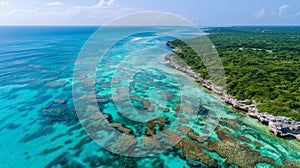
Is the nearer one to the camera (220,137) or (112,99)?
(220,137)

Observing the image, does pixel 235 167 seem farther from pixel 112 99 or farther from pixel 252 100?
pixel 112 99

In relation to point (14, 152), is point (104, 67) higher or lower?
higher

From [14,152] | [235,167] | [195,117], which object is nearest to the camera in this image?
[235,167]

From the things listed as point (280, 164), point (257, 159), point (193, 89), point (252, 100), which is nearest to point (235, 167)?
point (257, 159)

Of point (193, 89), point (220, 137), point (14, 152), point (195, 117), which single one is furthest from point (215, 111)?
point (14, 152)

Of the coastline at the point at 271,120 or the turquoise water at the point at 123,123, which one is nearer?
the turquoise water at the point at 123,123

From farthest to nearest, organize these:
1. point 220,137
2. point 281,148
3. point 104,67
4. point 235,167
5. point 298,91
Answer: point 104,67
point 298,91
point 220,137
point 281,148
point 235,167

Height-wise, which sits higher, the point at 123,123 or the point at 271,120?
the point at 271,120

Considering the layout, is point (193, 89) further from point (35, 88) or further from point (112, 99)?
point (35, 88)

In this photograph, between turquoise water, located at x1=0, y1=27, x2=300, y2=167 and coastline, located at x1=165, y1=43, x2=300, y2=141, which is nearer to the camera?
turquoise water, located at x1=0, y1=27, x2=300, y2=167
